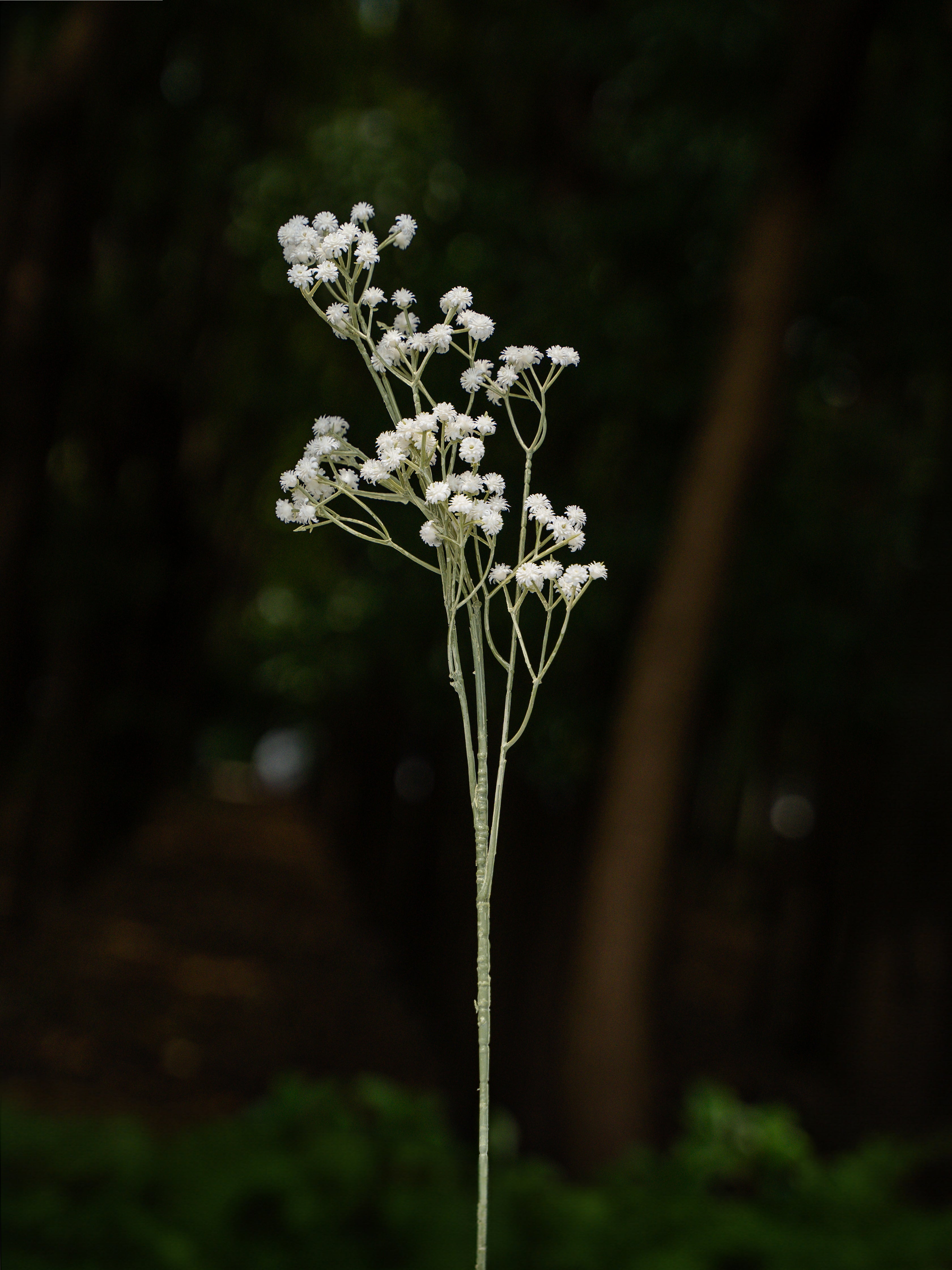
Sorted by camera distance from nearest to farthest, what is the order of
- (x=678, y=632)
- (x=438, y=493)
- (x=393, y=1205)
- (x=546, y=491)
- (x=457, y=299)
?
(x=438, y=493), (x=457, y=299), (x=393, y=1205), (x=678, y=632), (x=546, y=491)

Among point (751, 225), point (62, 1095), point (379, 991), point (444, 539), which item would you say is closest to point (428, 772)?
point (379, 991)

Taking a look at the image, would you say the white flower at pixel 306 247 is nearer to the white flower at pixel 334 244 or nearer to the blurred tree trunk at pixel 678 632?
the white flower at pixel 334 244

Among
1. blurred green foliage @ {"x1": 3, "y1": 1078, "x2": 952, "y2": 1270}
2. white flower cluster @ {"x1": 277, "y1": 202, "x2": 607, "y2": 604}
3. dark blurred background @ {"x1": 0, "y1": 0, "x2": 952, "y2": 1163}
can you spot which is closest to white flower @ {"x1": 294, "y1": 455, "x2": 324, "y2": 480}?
white flower cluster @ {"x1": 277, "y1": 202, "x2": 607, "y2": 604}

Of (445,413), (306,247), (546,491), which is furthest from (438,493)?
(546,491)

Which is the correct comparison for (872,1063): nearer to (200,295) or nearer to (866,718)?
(866,718)

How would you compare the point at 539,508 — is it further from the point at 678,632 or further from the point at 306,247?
the point at 678,632
